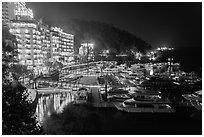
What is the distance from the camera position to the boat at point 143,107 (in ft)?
23.4

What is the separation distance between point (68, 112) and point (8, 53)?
4.51 metres

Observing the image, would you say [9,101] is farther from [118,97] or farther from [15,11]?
[15,11]

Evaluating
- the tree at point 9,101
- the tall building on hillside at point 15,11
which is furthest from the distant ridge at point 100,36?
the tree at point 9,101

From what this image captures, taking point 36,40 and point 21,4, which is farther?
point 21,4

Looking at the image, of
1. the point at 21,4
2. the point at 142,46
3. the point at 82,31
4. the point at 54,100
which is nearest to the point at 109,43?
the point at 82,31

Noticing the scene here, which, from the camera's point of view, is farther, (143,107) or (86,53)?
(86,53)

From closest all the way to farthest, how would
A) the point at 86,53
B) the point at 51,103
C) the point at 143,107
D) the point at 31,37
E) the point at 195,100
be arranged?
1. the point at 143,107
2. the point at 51,103
3. the point at 195,100
4. the point at 31,37
5. the point at 86,53

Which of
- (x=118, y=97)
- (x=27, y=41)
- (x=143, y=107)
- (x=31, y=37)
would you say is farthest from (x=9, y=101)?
(x=31, y=37)

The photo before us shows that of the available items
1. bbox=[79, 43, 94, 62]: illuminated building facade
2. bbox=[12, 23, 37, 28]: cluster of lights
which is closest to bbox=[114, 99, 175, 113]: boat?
bbox=[12, 23, 37, 28]: cluster of lights

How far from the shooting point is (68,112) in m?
6.90

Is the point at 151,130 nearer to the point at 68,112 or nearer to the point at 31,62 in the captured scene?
the point at 68,112

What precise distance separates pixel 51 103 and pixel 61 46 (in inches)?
575

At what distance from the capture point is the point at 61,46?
856 inches

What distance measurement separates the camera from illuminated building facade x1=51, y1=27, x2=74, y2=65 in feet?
64.4
